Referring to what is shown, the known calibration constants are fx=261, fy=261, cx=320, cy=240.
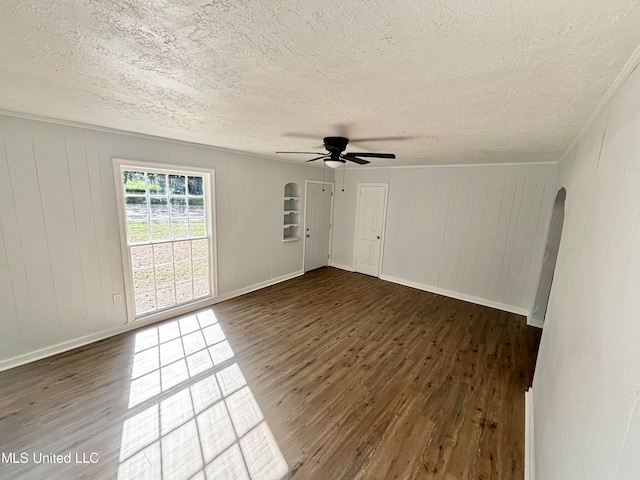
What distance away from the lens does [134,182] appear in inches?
124

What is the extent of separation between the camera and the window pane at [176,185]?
11.4ft

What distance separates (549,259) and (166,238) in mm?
5327

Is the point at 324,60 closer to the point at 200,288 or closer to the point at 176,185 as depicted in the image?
the point at 176,185

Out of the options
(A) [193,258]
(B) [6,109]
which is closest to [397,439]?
(A) [193,258]

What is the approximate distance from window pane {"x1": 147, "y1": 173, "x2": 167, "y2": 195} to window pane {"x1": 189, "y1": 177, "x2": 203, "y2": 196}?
0.35m

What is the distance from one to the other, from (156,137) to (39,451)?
3037mm

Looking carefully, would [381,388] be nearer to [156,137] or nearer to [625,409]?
[625,409]

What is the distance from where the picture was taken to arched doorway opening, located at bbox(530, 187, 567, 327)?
3594 mm

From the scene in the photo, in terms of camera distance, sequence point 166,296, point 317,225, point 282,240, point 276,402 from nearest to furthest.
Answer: point 276,402, point 166,296, point 282,240, point 317,225

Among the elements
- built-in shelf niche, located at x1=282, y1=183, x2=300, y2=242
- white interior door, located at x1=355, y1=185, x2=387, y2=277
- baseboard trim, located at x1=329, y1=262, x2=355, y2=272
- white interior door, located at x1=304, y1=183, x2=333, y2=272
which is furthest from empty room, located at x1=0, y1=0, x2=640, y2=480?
baseboard trim, located at x1=329, y1=262, x2=355, y2=272

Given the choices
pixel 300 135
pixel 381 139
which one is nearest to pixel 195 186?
pixel 300 135

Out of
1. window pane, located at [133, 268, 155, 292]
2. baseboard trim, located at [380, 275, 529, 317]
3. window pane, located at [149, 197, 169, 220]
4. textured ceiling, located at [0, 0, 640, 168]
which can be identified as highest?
textured ceiling, located at [0, 0, 640, 168]

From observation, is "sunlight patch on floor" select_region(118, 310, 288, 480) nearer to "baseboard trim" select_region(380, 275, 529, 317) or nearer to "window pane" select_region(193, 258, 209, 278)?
"window pane" select_region(193, 258, 209, 278)

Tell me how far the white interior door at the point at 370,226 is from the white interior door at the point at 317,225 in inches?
29.4
